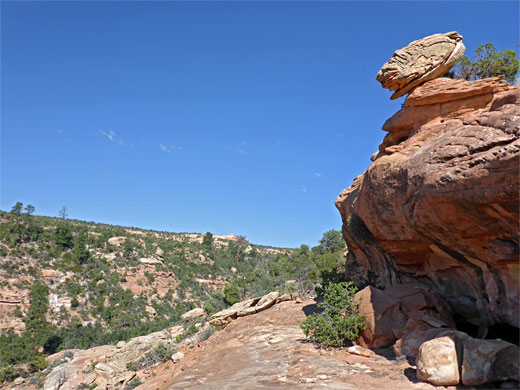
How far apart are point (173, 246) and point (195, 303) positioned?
64.0ft

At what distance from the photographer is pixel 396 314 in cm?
1002

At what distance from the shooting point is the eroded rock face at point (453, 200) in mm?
6973

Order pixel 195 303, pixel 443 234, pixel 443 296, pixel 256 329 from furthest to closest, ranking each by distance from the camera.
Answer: pixel 195 303
pixel 256 329
pixel 443 296
pixel 443 234

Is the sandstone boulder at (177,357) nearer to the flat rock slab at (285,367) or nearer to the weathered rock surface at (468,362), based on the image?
the flat rock slab at (285,367)

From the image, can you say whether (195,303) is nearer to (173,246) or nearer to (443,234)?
(173,246)

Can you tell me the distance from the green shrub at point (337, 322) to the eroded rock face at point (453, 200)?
293 centimetres

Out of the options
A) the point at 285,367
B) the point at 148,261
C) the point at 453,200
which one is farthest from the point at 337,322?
the point at 148,261

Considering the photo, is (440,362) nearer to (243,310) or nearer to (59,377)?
(243,310)

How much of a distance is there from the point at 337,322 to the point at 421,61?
10.0m

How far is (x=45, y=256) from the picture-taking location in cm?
4450

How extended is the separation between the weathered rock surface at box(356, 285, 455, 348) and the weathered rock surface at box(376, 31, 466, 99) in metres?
7.76

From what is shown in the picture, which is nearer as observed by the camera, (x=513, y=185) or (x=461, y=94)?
(x=513, y=185)

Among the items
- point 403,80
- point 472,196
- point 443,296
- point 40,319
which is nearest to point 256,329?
point 443,296

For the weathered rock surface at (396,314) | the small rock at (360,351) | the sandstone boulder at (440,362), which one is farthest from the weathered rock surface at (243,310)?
the sandstone boulder at (440,362)
